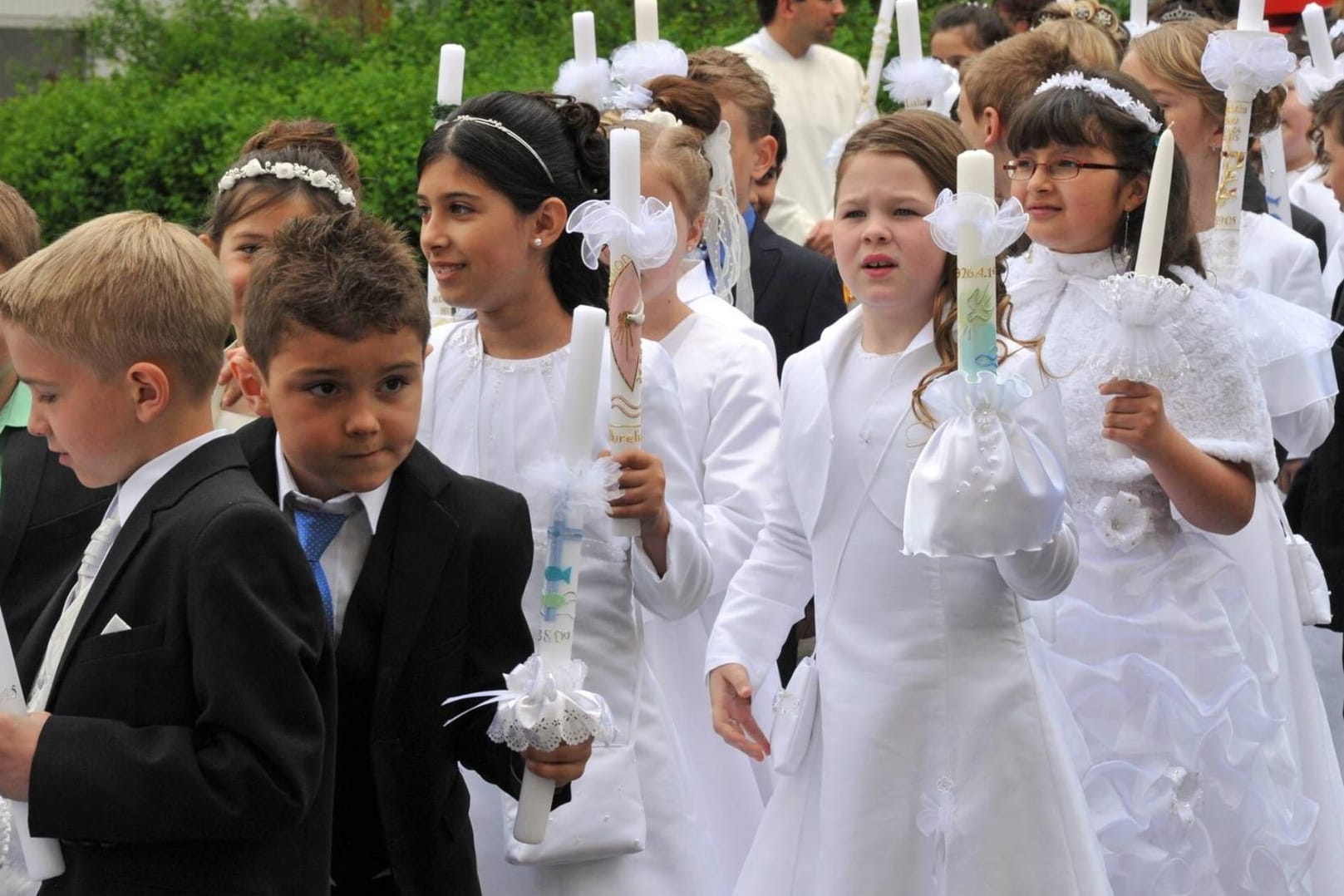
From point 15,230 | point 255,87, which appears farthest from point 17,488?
point 255,87

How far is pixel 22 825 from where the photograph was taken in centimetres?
249

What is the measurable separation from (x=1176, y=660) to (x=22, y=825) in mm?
2433

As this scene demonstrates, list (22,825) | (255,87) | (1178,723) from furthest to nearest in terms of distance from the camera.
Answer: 1. (255,87)
2. (1178,723)
3. (22,825)

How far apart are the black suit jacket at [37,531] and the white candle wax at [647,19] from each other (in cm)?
216

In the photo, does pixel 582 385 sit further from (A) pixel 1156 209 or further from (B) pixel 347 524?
(A) pixel 1156 209

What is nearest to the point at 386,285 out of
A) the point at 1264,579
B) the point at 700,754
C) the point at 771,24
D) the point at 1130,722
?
the point at 700,754

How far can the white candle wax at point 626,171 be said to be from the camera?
3051 mm

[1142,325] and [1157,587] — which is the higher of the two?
[1142,325]

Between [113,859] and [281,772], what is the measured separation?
9.7 inches

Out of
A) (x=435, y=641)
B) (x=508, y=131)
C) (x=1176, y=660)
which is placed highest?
(x=508, y=131)

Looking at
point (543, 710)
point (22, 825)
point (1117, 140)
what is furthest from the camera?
point (1117, 140)

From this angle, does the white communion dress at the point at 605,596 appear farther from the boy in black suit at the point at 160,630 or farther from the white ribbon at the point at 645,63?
the white ribbon at the point at 645,63

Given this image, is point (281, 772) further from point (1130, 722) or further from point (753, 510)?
point (1130, 722)

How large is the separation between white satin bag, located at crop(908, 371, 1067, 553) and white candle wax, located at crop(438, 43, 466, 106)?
1870mm
